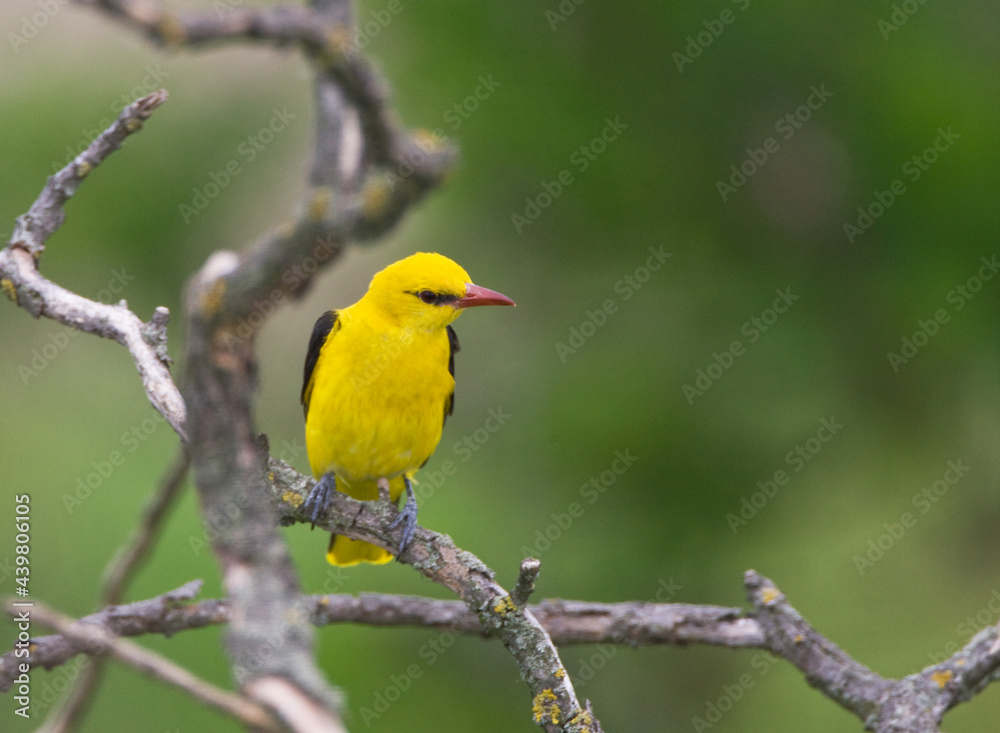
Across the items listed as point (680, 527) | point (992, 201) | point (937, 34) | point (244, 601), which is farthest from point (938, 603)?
point (244, 601)

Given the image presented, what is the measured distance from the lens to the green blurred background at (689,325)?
3268 millimetres

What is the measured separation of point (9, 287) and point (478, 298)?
1402 mm

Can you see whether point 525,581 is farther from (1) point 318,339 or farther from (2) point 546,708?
(1) point 318,339

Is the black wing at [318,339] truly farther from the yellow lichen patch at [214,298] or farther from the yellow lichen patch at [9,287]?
the yellow lichen patch at [214,298]

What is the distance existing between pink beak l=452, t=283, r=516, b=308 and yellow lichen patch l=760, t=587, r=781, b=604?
3.92 feet

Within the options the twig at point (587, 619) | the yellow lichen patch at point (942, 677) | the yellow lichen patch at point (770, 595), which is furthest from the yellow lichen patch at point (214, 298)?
the yellow lichen patch at point (942, 677)

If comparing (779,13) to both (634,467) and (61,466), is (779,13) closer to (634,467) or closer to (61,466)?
(634,467)

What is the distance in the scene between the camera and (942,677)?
8.05 ft

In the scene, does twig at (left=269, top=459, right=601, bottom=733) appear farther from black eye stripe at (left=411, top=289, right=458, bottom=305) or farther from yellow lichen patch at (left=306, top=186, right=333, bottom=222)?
yellow lichen patch at (left=306, top=186, right=333, bottom=222)

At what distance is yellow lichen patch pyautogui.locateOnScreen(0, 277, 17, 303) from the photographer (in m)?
2.42

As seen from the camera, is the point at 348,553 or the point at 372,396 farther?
the point at 348,553

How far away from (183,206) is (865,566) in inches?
127

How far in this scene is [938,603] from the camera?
140 inches

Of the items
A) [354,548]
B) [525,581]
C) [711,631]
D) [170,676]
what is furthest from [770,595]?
[170,676]
